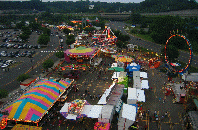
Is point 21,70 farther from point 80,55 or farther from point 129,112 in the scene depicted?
point 129,112

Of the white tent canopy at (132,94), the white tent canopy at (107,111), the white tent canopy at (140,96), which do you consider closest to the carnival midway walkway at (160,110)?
the white tent canopy at (140,96)

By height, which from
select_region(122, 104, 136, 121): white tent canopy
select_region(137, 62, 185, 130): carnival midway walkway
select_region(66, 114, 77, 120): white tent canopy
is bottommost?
select_region(137, 62, 185, 130): carnival midway walkway

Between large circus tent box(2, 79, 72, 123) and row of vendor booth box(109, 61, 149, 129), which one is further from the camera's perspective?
large circus tent box(2, 79, 72, 123)

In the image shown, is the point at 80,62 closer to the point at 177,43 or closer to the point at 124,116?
the point at 124,116

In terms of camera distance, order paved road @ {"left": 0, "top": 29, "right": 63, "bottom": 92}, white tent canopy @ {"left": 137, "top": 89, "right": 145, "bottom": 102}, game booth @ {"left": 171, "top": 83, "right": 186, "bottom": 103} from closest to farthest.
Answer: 1. white tent canopy @ {"left": 137, "top": 89, "right": 145, "bottom": 102}
2. game booth @ {"left": 171, "top": 83, "right": 186, "bottom": 103}
3. paved road @ {"left": 0, "top": 29, "right": 63, "bottom": 92}

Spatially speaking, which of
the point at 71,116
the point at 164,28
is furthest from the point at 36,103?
the point at 164,28

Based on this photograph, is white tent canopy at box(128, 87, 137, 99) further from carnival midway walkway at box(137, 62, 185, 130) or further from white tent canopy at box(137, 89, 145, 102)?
carnival midway walkway at box(137, 62, 185, 130)

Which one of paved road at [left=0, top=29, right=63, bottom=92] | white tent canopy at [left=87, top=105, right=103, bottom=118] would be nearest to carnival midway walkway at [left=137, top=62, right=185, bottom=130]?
white tent canopy at [left=87, top=105, right=103, bottom=118]
